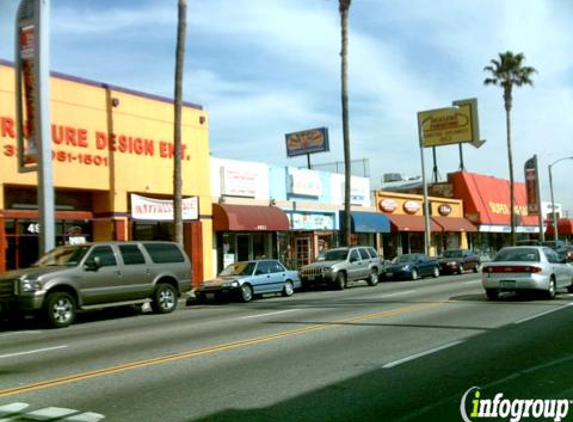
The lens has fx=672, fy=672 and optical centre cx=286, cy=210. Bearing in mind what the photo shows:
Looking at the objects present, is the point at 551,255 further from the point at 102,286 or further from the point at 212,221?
the point at 212,221

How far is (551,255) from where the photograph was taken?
19.2 m

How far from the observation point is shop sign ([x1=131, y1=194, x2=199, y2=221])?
2511cm

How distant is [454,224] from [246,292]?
32280mm

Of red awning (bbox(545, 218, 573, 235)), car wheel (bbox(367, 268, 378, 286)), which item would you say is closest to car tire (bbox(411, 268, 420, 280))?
car wheel (bbox(367, 268, 378, 286))

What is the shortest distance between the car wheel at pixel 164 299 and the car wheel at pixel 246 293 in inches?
127

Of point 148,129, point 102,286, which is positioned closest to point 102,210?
point 148,129

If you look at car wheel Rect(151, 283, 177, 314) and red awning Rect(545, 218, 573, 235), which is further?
red awning Rect(545, 218, 573, 235)

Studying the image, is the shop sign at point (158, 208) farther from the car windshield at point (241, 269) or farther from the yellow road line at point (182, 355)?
the yellow road line at point (182, 355)

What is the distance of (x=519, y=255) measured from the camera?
61.1ft

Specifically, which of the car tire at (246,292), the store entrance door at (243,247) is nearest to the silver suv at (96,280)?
the car tire at (246,292)

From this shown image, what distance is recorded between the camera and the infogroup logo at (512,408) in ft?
21.1

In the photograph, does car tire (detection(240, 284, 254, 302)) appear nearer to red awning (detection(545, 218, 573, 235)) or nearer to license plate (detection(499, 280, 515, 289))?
license plate (detection(499, 280, 515, 289))

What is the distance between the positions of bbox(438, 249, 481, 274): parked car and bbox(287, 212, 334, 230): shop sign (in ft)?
20.7

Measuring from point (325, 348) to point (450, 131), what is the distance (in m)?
48.4
